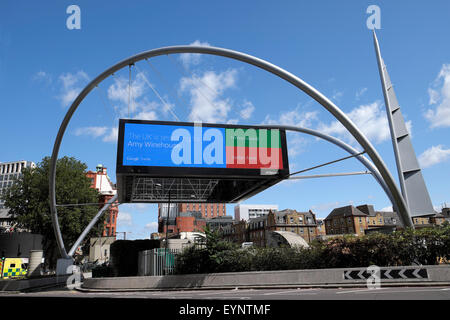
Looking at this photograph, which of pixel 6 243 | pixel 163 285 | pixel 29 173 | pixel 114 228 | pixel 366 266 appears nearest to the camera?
pixel 366 266

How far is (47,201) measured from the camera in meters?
49.5

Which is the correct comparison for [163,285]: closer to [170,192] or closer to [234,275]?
[234,275]

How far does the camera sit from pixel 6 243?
43250mm

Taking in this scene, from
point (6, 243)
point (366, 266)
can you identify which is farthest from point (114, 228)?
point (366, 266)

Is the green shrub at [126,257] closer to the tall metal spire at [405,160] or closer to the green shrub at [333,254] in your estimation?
the green shrub at [333,254]

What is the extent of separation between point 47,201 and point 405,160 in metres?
47.1

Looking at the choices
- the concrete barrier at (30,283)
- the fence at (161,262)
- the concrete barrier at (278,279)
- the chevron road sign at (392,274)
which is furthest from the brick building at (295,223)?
the chevron road sign at (392,274)

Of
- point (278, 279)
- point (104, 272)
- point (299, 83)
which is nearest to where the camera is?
point (278, 279)

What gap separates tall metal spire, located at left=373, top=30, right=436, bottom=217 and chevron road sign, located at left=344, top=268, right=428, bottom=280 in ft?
29.6

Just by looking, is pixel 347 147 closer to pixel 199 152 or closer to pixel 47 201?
pixel 199 152

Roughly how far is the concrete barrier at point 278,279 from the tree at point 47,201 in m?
30.1

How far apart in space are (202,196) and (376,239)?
18.1 m

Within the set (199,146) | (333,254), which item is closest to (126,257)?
(199,146)

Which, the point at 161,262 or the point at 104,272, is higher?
the point at 161,262
